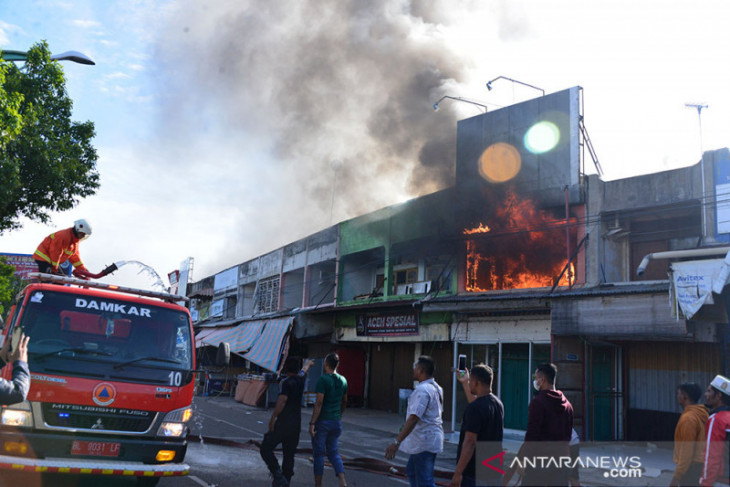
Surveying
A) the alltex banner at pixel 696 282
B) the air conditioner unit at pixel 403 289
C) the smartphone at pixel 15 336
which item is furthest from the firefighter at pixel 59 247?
the air conditioner unit at pixel 403 289

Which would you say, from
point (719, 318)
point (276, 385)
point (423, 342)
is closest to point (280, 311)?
point (276, 385)

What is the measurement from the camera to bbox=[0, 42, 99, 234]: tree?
13.1 metres

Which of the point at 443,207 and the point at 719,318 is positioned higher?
the point at 443,207

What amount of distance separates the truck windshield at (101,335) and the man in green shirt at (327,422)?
1.58 m

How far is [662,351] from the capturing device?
1423 centimetres

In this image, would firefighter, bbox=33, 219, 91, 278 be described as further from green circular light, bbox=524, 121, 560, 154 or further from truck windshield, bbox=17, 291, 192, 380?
green circular light, bbox=524, 121, 560, 154

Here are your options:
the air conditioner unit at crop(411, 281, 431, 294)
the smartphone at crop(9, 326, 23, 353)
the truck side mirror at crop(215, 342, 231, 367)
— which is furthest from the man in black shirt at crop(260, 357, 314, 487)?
the air conditioner unit at crop(411, 281, 431, 294)

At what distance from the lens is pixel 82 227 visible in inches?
309

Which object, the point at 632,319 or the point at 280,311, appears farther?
the point at 280,311

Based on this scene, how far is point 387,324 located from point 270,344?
20.4 ft

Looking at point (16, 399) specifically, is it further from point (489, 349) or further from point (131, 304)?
point (489, 349)

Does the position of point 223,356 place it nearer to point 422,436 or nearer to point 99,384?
point 99,384

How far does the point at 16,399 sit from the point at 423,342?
1835cm

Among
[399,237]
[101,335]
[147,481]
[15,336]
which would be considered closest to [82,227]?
[101,335]
